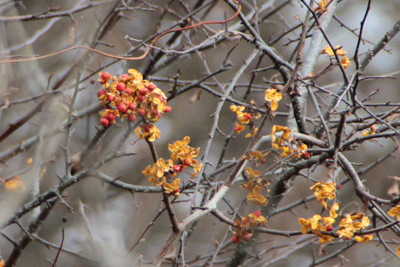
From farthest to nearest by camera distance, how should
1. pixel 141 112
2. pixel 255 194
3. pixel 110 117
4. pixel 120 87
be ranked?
pixel 255 194 < pixel 110 117 < pixel 120 87 < pixel 141 112

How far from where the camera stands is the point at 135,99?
1415 millimetres

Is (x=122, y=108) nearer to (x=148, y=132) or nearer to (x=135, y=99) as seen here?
(x=135, y=99)

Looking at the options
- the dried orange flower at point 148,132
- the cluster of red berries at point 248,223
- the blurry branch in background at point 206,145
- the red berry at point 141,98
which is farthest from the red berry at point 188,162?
the cluster of red berries at point 248,223

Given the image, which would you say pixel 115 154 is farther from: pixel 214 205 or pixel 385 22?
pixel 385 22

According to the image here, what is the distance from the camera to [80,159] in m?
2.16

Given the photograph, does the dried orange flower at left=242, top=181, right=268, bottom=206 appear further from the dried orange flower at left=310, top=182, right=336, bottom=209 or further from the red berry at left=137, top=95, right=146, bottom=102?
the red berry at left=137, top=95, right=146, bottom=102

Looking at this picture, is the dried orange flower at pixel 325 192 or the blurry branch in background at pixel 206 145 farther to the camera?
the dried orange flower at pixel 325 192

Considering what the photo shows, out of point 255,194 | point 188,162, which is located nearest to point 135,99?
point 188,162

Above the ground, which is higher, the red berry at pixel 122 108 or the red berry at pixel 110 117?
the red berry at pixel 110 117

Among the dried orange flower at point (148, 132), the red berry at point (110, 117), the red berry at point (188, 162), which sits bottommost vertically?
the red berry at point (188, 162)

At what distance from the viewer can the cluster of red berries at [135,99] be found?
1.36 m

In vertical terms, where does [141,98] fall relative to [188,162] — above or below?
above

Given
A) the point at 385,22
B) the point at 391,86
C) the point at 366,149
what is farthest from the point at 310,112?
the point at 385,22

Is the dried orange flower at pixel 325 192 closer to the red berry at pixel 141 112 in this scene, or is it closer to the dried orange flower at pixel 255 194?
the dried orange flower at pixel 255 194
